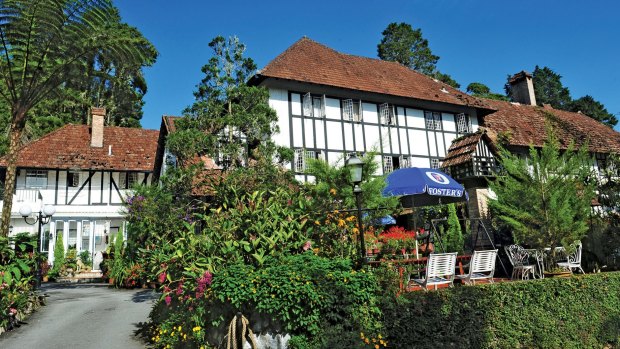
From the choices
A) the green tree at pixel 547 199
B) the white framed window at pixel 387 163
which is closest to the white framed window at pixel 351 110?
the white framed window at pixel 387 163

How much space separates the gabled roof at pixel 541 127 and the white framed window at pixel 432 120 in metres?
2.95

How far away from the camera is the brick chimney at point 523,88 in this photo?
30.0m

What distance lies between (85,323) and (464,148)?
15502mm

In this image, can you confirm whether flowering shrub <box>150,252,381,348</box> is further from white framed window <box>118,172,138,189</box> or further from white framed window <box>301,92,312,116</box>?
white framed window <box>118,172,138,189</box>

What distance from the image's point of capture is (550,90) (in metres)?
57.2

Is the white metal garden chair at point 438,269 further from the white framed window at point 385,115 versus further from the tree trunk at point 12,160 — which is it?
the white framed window at point 385,115

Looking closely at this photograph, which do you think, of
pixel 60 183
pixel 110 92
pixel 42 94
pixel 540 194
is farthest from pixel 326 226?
pixel 110 92

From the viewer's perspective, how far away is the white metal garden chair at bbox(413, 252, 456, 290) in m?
8.20

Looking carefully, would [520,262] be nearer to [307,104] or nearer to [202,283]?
[202,283]


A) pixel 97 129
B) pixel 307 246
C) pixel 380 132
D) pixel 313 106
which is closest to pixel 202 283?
pixel 307 246

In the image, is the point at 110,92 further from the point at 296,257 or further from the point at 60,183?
the point at 296,257

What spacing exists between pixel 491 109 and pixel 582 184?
1224 cm

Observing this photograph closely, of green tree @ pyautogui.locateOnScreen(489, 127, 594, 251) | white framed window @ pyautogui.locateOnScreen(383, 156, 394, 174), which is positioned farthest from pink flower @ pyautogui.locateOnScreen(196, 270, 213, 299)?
white framed window @ pyautogui.locateOnScreen(383, 156, 394, 174)

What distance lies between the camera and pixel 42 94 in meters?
14.7
